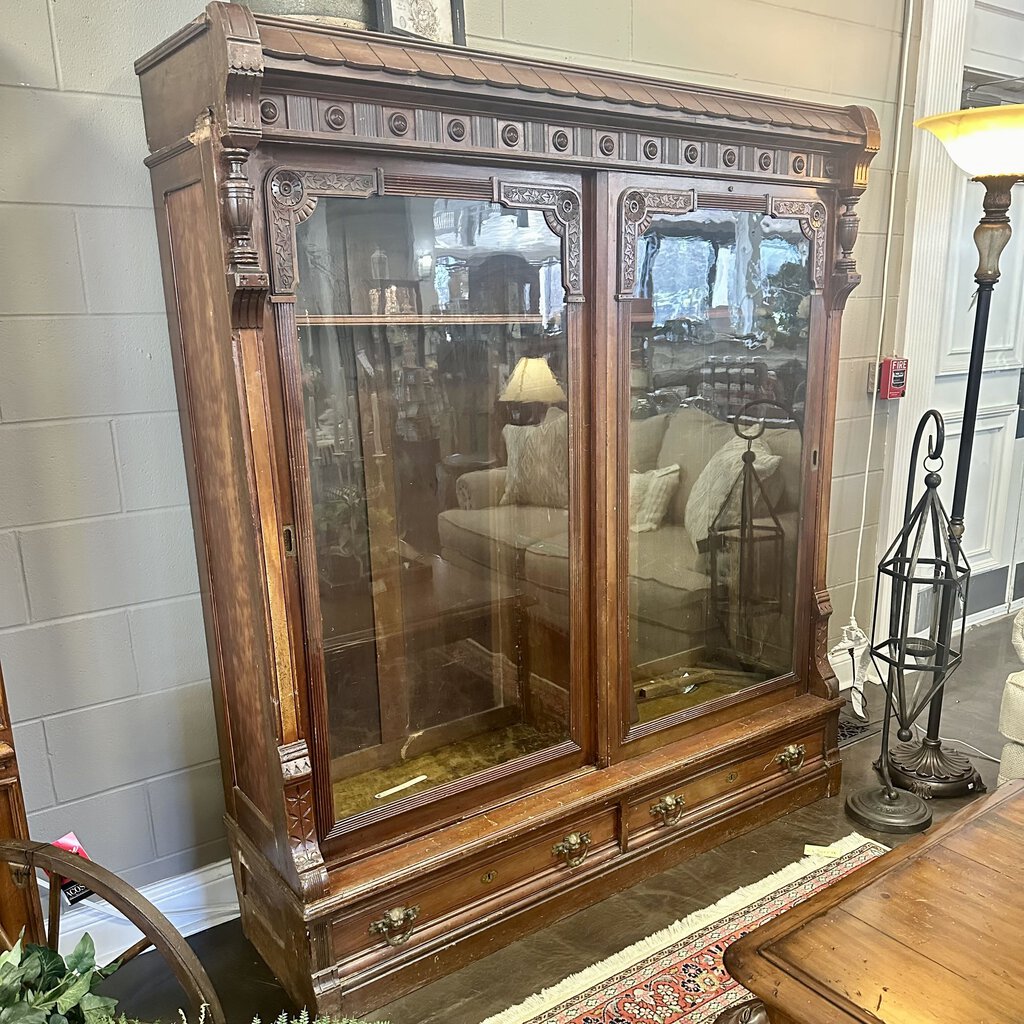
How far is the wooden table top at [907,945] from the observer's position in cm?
112

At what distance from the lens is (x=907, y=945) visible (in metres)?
1.22

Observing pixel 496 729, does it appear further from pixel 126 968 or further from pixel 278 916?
pixel 126 968

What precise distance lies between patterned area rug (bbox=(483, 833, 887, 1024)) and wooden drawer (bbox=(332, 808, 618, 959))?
207 millimetres

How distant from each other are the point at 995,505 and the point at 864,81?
190cm

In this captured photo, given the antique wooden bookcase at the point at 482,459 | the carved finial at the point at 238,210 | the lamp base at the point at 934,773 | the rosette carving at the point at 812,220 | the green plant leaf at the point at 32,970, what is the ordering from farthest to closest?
the lamp base at the point at 934,773, the rosette carving at the point at 812,220, the antique wooden bookcase at the point at 482,459, the carved finial at the point at 238,210, the green plant leaf at the point at 32,970

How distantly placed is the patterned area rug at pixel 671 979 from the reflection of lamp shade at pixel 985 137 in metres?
1.70

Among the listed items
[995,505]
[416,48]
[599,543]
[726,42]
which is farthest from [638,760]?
[995,505]

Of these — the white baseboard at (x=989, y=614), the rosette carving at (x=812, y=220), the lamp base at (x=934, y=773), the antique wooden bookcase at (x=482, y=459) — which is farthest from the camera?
the white baseboard at (x=989, y=614)

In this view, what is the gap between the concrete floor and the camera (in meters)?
1.74

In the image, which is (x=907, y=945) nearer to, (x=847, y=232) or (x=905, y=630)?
(x=905, y=630)

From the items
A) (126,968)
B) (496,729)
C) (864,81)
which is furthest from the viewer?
(864,81)

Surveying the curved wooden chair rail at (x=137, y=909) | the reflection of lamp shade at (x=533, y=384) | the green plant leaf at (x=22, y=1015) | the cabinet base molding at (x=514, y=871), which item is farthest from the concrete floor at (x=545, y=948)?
the reflection of lamp shade at (x=533, y=384)

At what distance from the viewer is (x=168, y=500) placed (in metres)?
1.81

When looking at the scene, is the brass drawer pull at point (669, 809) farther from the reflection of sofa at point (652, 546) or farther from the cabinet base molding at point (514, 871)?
the reflection of sofa at point (652, 546)
